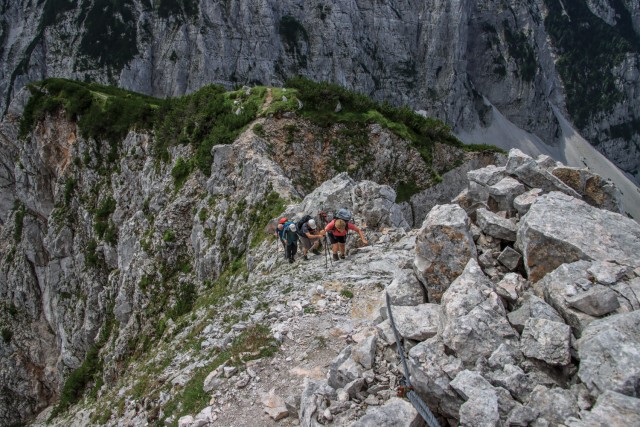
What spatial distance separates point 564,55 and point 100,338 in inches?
6405

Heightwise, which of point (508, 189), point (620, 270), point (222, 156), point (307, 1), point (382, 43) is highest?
point (307, 1)

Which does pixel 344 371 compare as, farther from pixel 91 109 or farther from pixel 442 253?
pixel 91 109

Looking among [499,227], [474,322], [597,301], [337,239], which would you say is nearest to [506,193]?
[499,227]

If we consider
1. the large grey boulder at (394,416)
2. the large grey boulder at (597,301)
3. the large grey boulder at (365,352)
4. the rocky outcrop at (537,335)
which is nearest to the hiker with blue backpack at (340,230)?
the rocky outcrop at (537,335)

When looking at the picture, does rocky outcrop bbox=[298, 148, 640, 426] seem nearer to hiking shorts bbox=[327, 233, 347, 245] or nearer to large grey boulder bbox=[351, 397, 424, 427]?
large grey boulder bbox=[351, 397, 424, 427]

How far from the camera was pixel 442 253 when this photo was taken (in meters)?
7.80

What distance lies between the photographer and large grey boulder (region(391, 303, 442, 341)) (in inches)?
261

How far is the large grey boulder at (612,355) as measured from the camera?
4488mm

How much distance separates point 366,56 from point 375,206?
8350cm

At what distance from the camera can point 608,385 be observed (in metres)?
4.57

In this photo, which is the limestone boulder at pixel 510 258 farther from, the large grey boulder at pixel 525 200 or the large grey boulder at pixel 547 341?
the large grey boulder at pixel 547 341

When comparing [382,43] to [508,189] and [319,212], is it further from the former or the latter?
[508,189]

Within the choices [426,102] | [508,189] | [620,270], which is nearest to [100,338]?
[508,189]

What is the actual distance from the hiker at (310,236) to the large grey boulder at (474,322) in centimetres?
827
